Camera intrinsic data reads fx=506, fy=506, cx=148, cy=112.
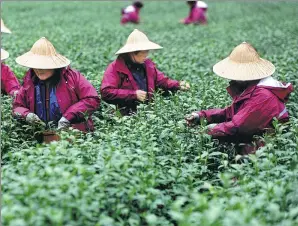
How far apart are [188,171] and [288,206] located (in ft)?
2.80

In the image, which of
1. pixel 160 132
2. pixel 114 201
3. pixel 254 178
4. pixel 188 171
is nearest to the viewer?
pixel 114 201

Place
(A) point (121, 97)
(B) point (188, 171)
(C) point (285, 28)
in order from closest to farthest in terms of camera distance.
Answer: (B) point (188, 171), (A) point (121, 97), (C) point (285, 28)

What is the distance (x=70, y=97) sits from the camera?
5332 millimetres

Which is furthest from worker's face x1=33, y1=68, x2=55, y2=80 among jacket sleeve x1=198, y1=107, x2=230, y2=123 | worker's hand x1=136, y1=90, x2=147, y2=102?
jacket sleeve x1=198, y1=107, x2=230, y2=123

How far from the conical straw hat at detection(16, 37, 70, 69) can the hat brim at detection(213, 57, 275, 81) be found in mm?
1656

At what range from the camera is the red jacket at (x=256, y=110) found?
455 centimetres

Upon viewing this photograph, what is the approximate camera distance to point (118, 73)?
19.2 ft

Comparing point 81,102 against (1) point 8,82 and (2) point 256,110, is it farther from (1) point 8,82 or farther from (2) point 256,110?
(2) point 256,110

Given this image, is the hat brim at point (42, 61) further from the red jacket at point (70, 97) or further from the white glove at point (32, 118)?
the white glove at point (32, 118)

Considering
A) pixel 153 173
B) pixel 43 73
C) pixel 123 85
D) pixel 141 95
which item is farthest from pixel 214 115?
pixel 43 73

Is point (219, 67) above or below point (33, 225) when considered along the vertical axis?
above

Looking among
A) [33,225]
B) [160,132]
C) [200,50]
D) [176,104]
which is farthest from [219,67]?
[200,50]

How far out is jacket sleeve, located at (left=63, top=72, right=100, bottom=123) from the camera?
518 cm

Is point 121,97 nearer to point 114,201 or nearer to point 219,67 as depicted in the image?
point 219,67
